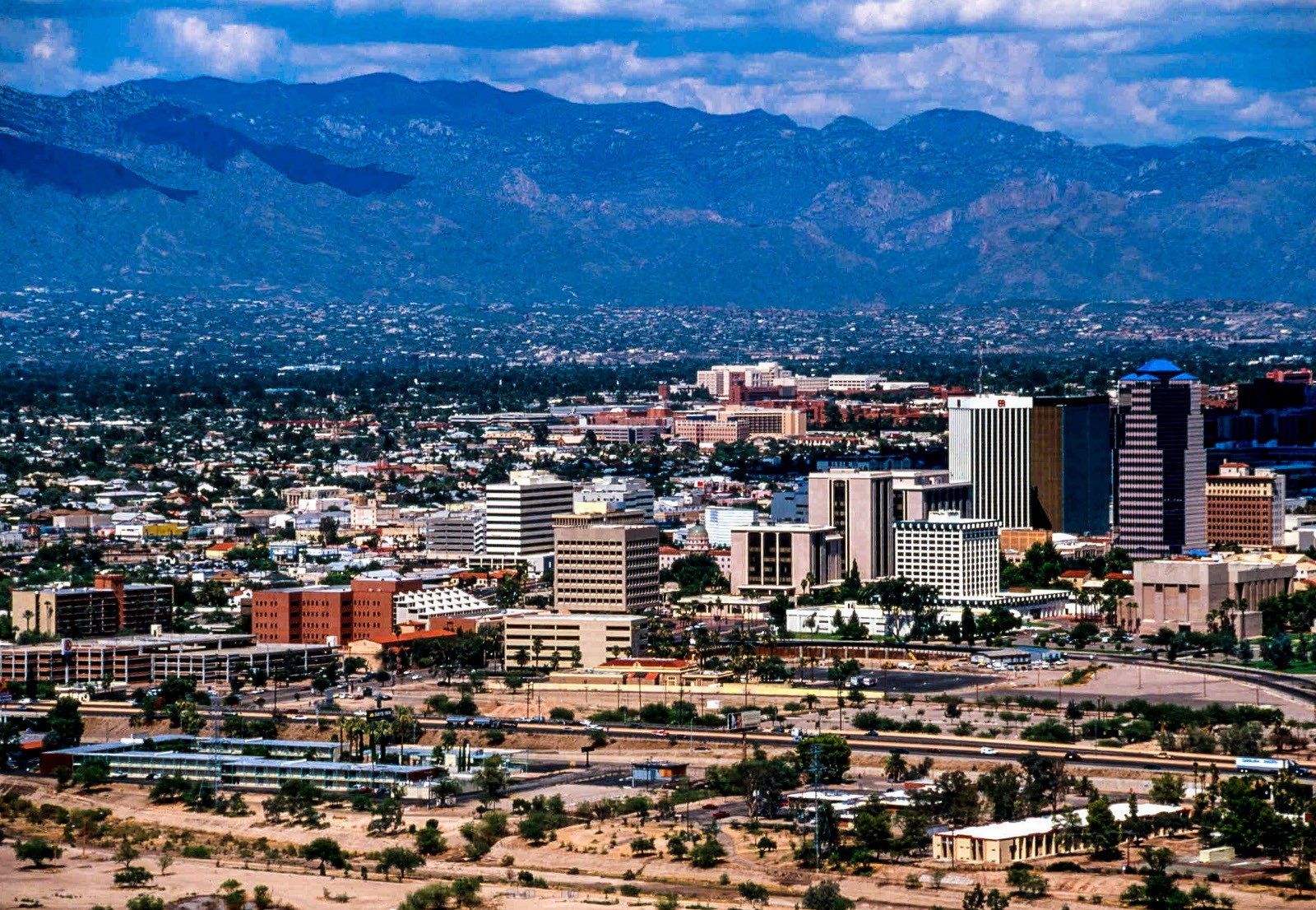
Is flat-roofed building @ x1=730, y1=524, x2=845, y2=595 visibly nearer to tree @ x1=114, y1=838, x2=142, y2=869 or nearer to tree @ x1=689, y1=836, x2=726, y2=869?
tree @ x1=114, y1=838, x2=142, y2=869

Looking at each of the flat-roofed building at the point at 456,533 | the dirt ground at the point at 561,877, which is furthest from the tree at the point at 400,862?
the flat-roofed building at the point at 456,533

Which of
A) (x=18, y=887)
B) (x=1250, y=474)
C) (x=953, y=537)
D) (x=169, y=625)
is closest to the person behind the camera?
(x=18, y=887)

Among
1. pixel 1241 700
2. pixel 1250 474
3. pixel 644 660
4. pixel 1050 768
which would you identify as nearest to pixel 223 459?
pixel 1250 474

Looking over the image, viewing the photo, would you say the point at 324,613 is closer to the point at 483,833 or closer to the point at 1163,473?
the point at 483,833

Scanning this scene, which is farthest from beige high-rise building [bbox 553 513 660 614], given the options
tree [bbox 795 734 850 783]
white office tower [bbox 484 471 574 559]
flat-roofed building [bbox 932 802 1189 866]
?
flat-roofed building [bbox 932 802 1189 866]

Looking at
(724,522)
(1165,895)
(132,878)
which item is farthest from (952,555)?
(1165,895)

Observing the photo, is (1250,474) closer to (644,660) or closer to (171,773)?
(644,660)

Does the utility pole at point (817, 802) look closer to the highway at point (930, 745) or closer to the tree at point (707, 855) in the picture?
the tree at point (707, 855)
